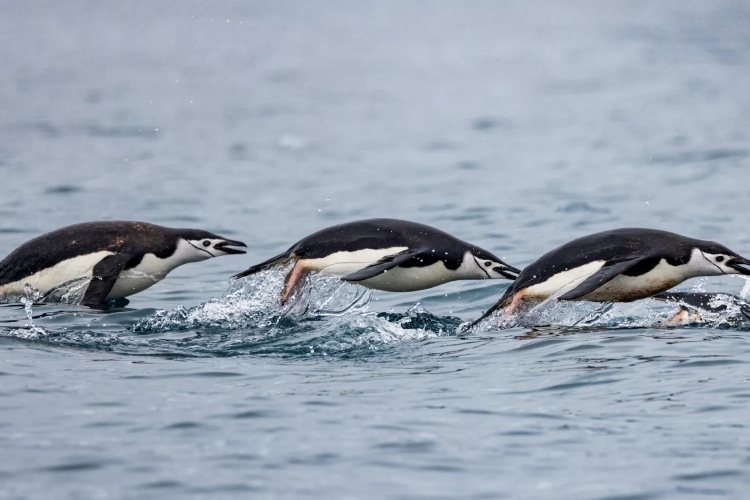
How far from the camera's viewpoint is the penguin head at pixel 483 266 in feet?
32.1

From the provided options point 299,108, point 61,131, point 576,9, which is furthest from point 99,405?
point 576,9

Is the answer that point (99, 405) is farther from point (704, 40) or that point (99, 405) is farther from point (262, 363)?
point (704, 40)

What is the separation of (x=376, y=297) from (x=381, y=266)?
2.12m

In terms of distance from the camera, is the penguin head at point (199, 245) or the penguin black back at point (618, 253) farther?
the penguin head at point (199, 245)

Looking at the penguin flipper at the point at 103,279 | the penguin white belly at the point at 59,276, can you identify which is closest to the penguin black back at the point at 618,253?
the penguin flipper at the point at 103,279

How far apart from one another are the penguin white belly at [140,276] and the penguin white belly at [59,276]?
0.28m

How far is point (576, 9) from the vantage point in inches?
2373

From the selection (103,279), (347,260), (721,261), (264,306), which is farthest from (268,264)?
(721,261)

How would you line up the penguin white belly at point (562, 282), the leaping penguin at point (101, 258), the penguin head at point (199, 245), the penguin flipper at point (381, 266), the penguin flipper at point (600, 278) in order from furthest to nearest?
the penguin head at point (199, 245) → the leaping penguin at point (101, 258) → the penguin flipper at point (381, 266) → the penguin white belly at point (562, 282) → the penguin flipper at point (600, 278)

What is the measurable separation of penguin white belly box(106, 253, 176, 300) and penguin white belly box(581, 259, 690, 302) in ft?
11.2

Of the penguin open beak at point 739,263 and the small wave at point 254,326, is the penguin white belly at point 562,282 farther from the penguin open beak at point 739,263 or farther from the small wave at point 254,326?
the penguin open beak at point 739,263

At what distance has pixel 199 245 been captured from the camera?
10570mm

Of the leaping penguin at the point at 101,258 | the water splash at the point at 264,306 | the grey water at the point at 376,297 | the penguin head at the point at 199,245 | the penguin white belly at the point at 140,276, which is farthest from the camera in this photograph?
the penguin head at the point at 199,245

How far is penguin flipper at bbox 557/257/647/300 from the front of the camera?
28.0 feet
